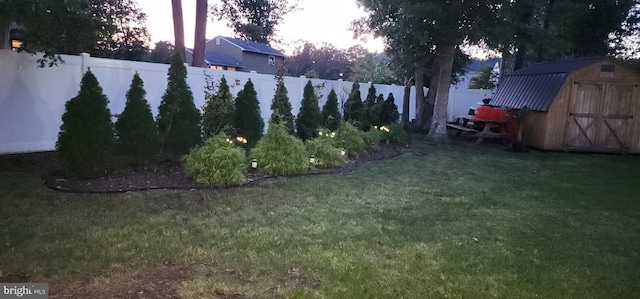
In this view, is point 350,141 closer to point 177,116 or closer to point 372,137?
point 372,137

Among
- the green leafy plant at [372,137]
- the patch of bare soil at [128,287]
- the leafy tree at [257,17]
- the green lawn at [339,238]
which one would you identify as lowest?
the patch of bare soil at [128,287]

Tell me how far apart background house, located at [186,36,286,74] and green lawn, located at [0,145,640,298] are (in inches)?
1170

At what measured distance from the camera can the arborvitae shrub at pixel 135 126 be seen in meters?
6.85

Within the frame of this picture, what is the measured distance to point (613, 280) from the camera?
3785mm

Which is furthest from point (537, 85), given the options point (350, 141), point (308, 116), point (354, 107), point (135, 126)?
point (135, 126)

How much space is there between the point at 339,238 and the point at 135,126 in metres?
3.96

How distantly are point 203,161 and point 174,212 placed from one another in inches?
62.0

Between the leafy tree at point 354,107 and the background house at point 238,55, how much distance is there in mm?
22347

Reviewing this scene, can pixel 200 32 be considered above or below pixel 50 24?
above

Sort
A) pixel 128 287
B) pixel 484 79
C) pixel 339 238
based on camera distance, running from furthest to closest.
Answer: pixel 484 79, pixel 339 238, pixel 128 287

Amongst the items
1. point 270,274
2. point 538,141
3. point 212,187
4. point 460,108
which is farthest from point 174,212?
point 460,108

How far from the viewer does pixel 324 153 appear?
8672mm

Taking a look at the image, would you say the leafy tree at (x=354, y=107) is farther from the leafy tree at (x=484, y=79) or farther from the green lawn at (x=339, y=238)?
the leafy tree at (x=484, y=79)

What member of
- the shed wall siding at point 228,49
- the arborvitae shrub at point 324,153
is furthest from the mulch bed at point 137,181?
the shed wall siding at point 228,49
